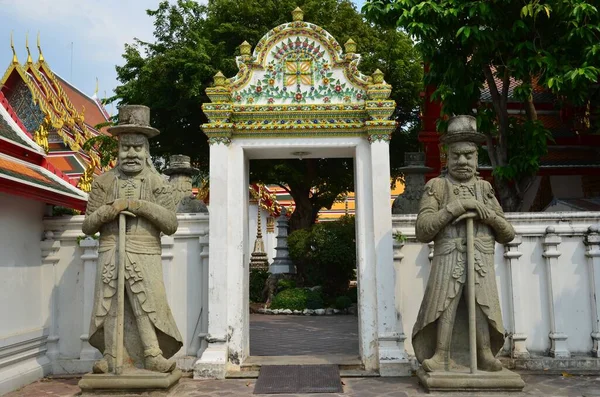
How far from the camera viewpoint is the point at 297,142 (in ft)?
24.3

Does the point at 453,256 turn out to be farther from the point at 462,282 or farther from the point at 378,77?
the point at 378,77

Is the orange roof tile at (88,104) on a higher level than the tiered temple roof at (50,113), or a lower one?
higher

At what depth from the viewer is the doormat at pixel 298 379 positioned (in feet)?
20.6

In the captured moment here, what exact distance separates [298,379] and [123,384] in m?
2.11

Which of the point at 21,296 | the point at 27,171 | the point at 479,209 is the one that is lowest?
the point at 21,296

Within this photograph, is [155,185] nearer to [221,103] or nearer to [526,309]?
[221,103]

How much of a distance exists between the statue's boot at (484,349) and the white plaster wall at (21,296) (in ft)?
18.3

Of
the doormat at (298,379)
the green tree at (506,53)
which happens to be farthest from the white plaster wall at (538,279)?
the green tree at (506,53)

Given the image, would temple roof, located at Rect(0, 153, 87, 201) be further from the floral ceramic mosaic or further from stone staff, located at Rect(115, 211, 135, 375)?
the floral ceramic mosaic

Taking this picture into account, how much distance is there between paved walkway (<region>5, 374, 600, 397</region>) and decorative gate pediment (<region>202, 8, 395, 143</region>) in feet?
10.3

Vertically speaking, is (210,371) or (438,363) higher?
(438,363)

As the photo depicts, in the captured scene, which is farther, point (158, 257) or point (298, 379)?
point (298, 379)

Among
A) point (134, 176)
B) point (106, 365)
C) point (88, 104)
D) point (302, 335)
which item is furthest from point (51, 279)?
point (88, 104)

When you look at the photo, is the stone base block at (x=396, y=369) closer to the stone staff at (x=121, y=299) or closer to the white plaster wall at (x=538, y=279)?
→ the white plaster wall at (x=538, y=279)
